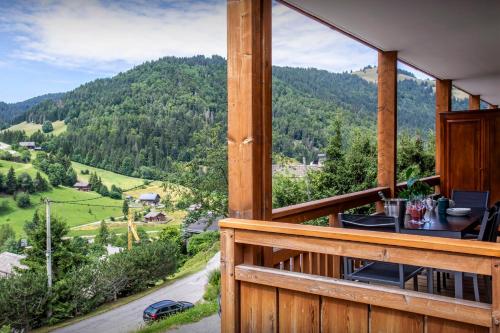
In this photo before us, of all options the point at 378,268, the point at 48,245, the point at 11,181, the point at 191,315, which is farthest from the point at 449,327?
the point at 48,245

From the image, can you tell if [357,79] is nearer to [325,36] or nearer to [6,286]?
[325,36]

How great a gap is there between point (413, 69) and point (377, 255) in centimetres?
524

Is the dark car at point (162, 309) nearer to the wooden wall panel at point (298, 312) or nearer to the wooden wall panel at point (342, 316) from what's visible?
the wooden wall panel at point (298, 312)

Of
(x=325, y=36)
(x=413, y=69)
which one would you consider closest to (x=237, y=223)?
(x=413, y=69)

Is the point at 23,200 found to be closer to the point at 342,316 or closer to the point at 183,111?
the point at 183,111

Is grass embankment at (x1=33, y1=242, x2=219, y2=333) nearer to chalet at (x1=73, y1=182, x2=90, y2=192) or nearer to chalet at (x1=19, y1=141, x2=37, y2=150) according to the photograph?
chalet at (x1=73, y1=182, x2=90, y2=192)

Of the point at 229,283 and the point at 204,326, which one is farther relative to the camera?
the point at 204,326

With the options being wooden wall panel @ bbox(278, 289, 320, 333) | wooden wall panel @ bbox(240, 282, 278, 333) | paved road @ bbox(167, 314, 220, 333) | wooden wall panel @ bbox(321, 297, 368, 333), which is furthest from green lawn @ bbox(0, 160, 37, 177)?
wooden wall panel @ bbox(321, 297, 368, 333)

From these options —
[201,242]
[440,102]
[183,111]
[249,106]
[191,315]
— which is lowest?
[201,242]

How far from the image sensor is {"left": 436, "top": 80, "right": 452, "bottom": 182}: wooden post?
695 centimetres

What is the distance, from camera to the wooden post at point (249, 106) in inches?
94.8

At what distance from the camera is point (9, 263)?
8.40 metres

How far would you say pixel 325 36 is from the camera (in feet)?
68.1

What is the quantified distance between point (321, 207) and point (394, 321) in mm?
1602
